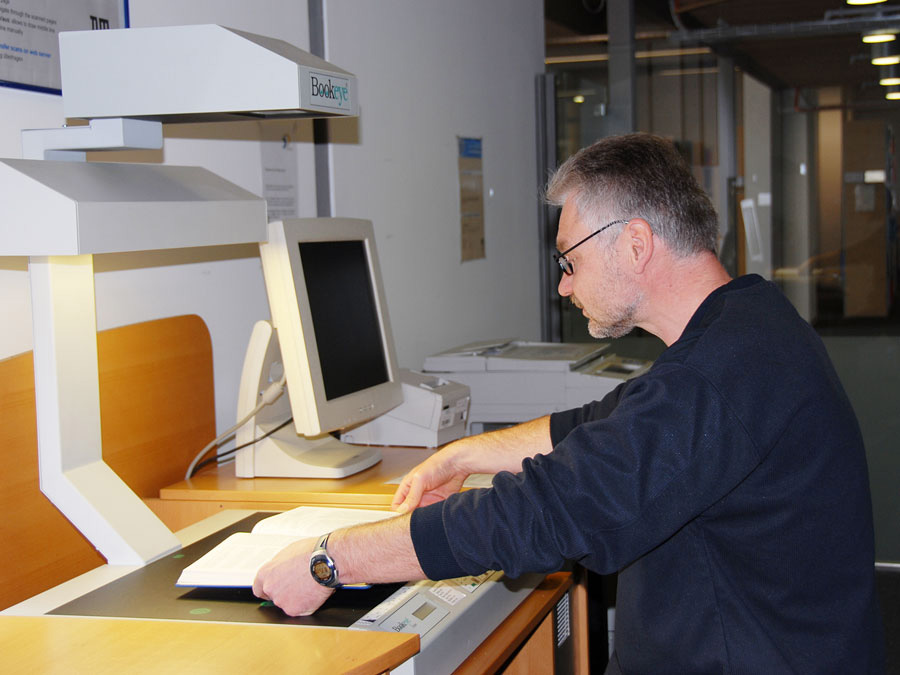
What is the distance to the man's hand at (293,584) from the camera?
1.42 metres

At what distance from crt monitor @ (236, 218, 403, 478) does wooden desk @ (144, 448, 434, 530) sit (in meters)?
0.04

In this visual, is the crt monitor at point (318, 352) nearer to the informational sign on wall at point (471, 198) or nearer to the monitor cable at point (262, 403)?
the monitor cable at point (262, 403)

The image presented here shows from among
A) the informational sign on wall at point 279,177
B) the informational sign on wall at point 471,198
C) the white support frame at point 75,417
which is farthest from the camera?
the informational sign on wall at point 471,198

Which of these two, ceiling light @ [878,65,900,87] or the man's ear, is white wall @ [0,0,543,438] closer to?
the man's ear

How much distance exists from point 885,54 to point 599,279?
2.54 metres

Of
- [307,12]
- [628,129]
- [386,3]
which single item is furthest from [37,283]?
[628,129]

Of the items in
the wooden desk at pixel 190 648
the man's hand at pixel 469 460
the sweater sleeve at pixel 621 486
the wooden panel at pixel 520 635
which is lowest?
the wooden panel at pixel 520 635

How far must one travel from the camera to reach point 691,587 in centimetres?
139

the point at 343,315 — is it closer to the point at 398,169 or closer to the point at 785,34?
the point at 398,169

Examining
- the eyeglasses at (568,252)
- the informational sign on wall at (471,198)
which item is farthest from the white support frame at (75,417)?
the informational sign on wall at (471,198)

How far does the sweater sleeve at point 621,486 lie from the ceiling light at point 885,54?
2.78 m

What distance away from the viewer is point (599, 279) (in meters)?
1.60

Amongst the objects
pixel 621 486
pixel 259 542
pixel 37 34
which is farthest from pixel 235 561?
pixel 37 34

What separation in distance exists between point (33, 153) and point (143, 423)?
0.64 m
